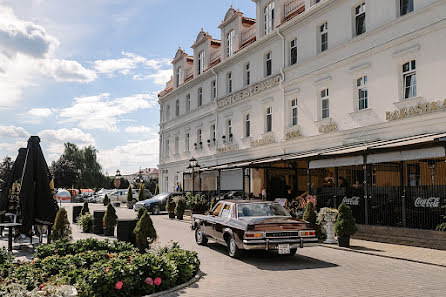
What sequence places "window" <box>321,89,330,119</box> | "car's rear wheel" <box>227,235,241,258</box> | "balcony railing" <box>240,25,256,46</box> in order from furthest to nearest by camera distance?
1. "balcony railing" <box>240,25,256,46</box>
2. "window" <box>321,89,330,119</box>
3. "car's rear wheel" <box>227,235,241,258</box>

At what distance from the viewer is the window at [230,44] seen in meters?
31.3

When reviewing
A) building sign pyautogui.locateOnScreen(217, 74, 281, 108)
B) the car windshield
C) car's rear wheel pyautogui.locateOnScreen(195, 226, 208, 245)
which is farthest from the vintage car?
building sign pyautogui.locateOnScreen(217, 74, 281, 108)

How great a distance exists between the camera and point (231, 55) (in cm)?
3114

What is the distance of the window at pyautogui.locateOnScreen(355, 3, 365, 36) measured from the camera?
19859 millimetres

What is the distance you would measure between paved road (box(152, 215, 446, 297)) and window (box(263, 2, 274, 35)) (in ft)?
59.6

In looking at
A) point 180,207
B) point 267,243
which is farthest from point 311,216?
point 180,207

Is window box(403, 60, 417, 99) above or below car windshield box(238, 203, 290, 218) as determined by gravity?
above

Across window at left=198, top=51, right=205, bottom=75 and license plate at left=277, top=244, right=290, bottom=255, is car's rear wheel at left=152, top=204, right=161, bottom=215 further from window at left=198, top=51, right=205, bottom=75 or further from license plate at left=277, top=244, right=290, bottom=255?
license plate at left=277, top=244, right=290, bottom=255

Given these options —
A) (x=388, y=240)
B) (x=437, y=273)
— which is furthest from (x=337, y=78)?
(x=437, y=273)

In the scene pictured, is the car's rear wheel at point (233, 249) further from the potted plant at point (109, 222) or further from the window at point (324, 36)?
the window at point (324, 36)

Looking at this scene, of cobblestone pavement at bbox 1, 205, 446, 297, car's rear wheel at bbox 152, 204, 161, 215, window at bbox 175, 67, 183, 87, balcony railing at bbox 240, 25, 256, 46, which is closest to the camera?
cobblestone pavement at bbox 1, 205, 446, 297

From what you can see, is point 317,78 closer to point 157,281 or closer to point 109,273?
point 157,281

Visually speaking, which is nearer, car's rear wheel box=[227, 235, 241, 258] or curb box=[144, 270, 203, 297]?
curb box=[144, 270, 203, 297]

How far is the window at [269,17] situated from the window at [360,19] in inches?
286
